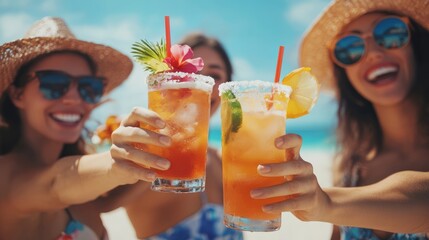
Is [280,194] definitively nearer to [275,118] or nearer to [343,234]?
[275,118]

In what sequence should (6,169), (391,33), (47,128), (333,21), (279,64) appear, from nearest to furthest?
(279,64), (6,169), (47,128), (391,33), (333,21)

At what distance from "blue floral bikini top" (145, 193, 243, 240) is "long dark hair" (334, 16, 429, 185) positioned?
1142 mm

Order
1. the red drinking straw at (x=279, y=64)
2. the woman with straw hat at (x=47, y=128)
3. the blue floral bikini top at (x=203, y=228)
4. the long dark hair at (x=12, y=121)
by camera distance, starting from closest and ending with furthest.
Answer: the red drinking straw at (x=279, y=64) < the woman with straw hat at (x=47, y=128) < the long dark hair at (x=12, y=121) < the blue floral bikini top at (x=203, y=228)

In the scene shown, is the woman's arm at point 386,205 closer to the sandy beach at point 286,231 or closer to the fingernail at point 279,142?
the fingernail at point 279,142

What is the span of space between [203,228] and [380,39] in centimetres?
225

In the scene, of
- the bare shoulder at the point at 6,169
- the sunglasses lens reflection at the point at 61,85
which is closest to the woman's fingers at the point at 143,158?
the bare shoulder at the point at 6,169

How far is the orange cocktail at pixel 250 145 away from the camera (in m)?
1.59

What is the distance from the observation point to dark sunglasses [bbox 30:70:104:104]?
9.59 ft

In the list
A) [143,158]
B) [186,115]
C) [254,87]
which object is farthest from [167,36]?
[143,158]

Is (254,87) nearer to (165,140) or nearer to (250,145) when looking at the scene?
(250,145)

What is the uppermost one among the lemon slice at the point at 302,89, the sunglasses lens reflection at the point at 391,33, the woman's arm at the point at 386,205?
the sunglasses lens reflection at the point at 391,33

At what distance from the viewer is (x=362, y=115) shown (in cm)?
346

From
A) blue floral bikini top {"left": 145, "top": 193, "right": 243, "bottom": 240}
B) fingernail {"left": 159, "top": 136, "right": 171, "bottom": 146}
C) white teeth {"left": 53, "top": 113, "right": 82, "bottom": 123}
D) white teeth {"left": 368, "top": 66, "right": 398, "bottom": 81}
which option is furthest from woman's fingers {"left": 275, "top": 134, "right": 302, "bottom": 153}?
blue floral bikini top {"left": 145, "top": 193, "right": 243, "bottom": 240}

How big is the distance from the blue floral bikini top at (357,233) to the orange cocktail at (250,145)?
4.36 feet
